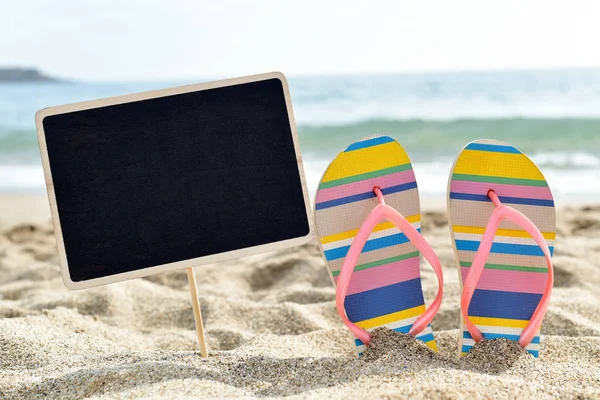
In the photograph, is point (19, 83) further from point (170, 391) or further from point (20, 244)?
point (170, 391)

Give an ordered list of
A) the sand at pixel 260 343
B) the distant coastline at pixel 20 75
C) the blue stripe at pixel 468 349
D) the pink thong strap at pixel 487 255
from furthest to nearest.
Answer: the distant coastline at pixel 20 75 → the blue stripe at pixel 468 349 → the pink thong strap at pixel 487 255 → the sand at pixel 260 343

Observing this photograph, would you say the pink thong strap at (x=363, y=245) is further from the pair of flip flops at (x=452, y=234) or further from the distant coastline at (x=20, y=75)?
the distant coastline at (x=20, y=75)

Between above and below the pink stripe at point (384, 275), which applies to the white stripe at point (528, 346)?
below

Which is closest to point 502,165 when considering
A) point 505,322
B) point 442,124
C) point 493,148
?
point 493,148

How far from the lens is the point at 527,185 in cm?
146

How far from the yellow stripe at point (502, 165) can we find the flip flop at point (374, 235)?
0.44ft

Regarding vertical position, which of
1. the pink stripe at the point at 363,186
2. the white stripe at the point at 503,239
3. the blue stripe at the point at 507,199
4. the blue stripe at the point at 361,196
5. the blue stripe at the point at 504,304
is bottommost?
the blue stripe at the point at 504,304

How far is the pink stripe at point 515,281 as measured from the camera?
4.74 ft

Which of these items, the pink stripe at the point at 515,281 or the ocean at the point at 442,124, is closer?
the pink stripe at the point at 515,281

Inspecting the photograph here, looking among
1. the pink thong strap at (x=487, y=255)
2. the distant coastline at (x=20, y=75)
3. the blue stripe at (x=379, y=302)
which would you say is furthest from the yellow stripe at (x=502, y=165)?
the distant coastline at (x=20, y=75)

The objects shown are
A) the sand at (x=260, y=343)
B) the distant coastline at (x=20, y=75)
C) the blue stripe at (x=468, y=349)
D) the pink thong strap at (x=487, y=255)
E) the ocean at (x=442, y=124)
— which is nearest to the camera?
the sand at (x=260, y=343)

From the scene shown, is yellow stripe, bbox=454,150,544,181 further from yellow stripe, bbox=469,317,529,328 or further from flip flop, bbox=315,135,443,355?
yellow stripe, bbox=469,317,529,328

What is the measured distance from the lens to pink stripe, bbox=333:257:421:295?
1.44 metres

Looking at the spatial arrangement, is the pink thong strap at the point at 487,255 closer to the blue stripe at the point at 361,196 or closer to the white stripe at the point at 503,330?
the white stripe at the point at 503,330
